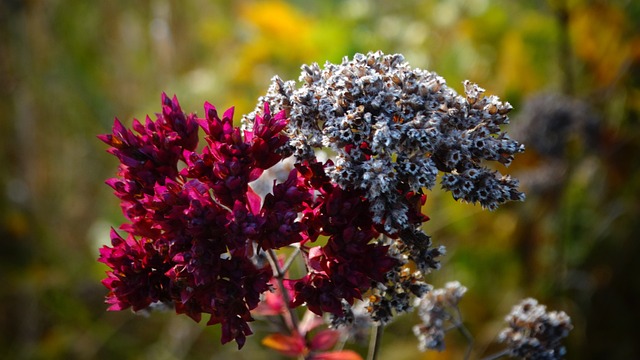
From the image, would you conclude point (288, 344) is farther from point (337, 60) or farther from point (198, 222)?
point (337, 60)

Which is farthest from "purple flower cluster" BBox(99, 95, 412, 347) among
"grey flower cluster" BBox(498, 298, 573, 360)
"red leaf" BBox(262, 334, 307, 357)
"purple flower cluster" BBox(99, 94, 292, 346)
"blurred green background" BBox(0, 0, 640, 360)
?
"blurred green background" BBox(0, 0, 640, 360)

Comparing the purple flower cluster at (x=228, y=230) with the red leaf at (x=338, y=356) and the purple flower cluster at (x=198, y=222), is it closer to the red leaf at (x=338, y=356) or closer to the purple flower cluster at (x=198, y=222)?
the purple flower cluster at (x=198, y=222)

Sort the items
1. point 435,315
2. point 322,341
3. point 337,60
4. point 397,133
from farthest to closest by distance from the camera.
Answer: point 337,60, point 322,341, point 435,315, point 397,133

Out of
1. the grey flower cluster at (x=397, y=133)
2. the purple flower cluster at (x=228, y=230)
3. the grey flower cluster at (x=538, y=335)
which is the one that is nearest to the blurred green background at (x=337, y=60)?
the grey flower cluster at (x=538, y=335)

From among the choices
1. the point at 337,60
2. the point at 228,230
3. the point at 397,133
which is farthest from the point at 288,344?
the point at 337,60

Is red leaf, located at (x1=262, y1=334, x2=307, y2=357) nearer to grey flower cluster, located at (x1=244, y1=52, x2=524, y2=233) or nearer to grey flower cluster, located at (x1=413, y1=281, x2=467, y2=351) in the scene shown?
grey flower cluster, located at (x1=413, y1=281, x2=467, y2=351)

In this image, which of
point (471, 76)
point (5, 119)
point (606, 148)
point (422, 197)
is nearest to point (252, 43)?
point (471, 76)
